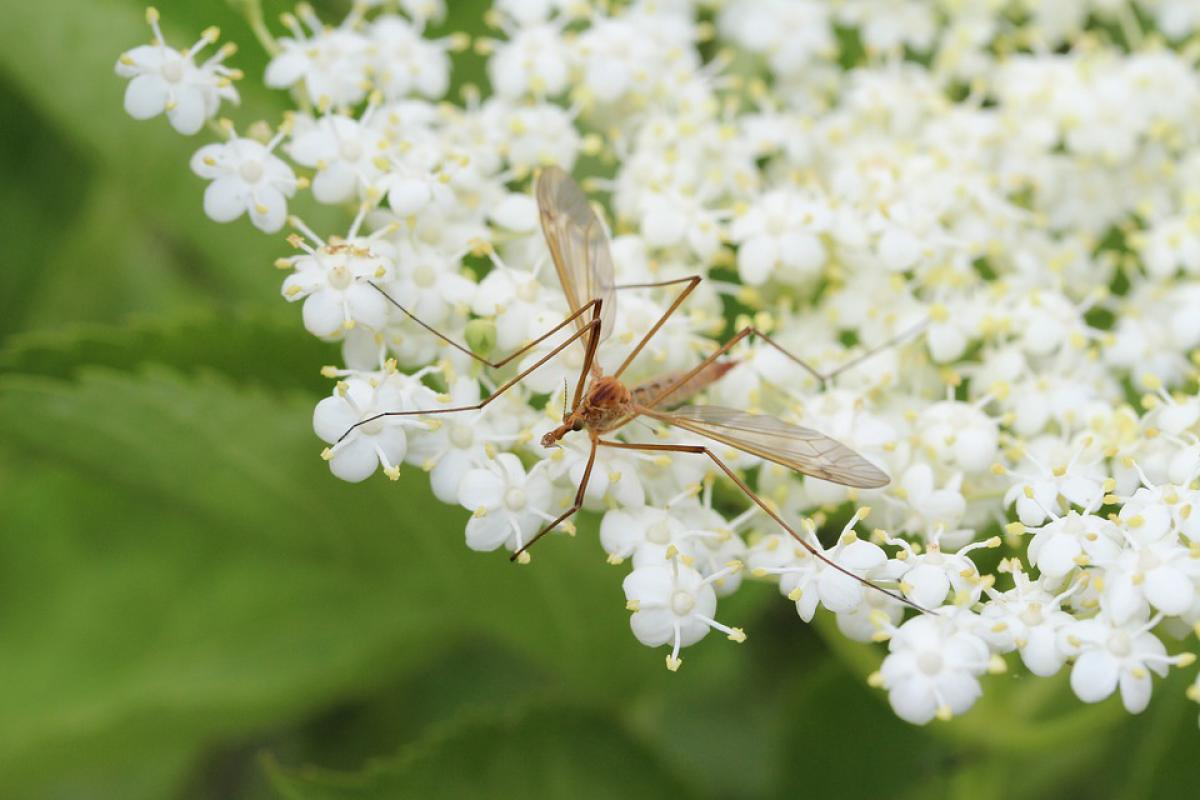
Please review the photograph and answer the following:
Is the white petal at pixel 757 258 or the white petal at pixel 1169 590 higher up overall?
the white petal at pixel 757 258

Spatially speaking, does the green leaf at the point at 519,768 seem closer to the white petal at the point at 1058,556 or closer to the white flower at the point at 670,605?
the white flower at the point at 670,605

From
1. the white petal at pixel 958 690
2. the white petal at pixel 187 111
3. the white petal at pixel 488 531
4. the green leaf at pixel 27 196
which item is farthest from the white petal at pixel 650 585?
the green leaf at pixel 27 196

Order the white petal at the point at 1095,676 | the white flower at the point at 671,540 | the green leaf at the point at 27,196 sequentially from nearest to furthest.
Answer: the white petal at the point at 1095,676, the white flower at the point at 671,540, the green leaf at the point at 27,196

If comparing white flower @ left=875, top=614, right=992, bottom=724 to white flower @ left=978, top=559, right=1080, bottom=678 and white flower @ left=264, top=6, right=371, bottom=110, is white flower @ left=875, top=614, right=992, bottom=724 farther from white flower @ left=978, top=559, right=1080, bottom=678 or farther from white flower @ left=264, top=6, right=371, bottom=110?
white flower @ left=264, top=6, right=371, bottom=110

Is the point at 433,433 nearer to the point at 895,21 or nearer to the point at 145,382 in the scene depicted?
the point at 145,382

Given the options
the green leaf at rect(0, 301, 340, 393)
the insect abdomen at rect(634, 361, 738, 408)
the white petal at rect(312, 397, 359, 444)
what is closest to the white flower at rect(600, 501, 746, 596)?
the insect abdomen at rect(634, 361, 738, 408)

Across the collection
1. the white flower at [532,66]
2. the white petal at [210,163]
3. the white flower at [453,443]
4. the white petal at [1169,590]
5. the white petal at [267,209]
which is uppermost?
the white flower at [532,66]
